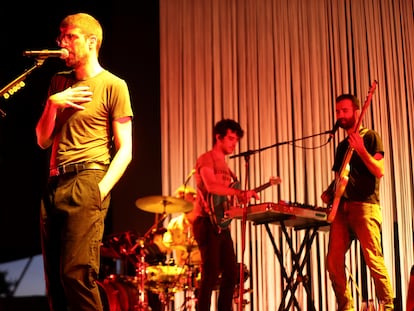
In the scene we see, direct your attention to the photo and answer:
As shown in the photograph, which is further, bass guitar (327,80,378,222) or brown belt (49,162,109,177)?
bass guitar (327,80,378,222)

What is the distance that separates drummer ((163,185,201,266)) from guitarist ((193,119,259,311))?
137 cm

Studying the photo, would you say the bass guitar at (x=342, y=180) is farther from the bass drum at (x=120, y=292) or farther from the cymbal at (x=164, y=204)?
the bass drum at (x=120, y=292)

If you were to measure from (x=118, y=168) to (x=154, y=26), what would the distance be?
5.75 metres

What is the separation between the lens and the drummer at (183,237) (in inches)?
286

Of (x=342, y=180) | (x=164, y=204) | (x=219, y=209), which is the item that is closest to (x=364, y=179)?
(x=342, y=180)

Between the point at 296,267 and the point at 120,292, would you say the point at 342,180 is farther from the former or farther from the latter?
the point at 120,292

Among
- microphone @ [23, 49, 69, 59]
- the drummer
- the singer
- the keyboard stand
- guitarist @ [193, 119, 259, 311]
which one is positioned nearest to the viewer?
the singer

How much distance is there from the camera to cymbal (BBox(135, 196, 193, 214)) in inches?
273

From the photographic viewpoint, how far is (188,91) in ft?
26.6

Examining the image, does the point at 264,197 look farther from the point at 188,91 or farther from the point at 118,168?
the point at 118,168

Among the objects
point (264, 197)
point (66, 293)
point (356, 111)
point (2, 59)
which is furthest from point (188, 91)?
point (66, 293)

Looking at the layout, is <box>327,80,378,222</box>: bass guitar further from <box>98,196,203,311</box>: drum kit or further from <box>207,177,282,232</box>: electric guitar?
<box>98,196,203,311</box>: drum kit

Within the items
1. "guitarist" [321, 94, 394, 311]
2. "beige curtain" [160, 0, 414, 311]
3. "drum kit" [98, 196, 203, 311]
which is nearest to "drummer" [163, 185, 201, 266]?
"drum kit" [98, 196, 203, 311]

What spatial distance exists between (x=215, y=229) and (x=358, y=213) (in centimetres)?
117
